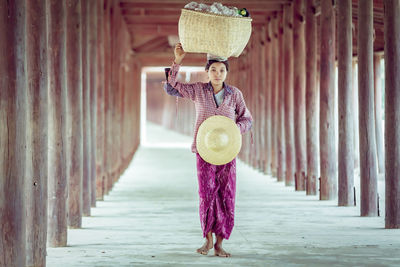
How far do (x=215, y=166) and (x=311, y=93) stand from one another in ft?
17.9

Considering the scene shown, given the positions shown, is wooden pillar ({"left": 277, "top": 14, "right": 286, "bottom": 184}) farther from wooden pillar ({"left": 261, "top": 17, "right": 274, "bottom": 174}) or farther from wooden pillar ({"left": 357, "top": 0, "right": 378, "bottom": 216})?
wooden pillar ({"left": 357, "top": 0, "right": 378, "bottom": 216})

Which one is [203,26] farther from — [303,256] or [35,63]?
[303,256]

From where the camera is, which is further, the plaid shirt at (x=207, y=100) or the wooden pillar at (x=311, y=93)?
the wooden pillar at (x=311, y=93)

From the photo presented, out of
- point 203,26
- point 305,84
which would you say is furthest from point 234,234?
point 305,84

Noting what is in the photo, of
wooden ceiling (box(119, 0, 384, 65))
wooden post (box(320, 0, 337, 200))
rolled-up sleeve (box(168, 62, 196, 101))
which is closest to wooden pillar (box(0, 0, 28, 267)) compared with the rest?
rolled-up sleeve (box(168, 62, 196, 101))

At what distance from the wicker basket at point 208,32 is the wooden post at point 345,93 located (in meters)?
3.50

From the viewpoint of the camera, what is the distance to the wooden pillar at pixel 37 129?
504cm

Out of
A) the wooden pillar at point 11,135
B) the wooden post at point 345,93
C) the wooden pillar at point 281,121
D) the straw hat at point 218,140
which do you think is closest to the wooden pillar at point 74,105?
the straw hat at point 218,140

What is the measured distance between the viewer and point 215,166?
551 cm

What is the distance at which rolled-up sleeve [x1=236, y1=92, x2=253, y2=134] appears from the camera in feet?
18.4

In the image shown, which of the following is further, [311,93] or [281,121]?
[281,121]

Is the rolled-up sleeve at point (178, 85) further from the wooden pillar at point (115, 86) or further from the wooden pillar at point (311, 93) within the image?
the wooden pillar at point (115, 86)

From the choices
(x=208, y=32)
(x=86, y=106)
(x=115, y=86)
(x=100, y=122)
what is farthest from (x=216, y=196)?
Answer: (x=115, y=86)

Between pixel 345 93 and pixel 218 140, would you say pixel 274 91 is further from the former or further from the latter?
pixel 218 140
